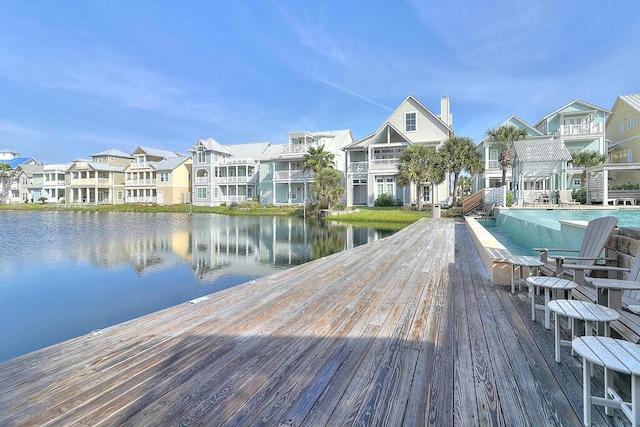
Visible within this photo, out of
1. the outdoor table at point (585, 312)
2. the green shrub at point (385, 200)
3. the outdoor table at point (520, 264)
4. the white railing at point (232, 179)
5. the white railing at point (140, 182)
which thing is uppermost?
the white railing at point (140, 182)

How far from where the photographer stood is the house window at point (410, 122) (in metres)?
29.9

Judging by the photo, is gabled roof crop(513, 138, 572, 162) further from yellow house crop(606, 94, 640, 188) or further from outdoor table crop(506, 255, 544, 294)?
outdoor table crop(506, 255, 544, 294)

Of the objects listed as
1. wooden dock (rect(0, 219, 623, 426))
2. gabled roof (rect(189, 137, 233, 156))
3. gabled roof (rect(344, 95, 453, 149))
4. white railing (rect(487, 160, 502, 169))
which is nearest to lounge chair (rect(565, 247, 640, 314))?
wooden dock (rect(0, 219, 623, 426))

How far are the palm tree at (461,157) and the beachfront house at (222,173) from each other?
77.6 feet

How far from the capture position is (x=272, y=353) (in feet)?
9.22

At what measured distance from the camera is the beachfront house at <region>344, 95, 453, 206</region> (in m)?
28.6

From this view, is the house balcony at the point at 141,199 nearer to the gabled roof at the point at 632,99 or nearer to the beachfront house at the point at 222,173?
the beachfront house at the point at 222,173

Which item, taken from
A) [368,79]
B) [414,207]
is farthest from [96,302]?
[368,79]

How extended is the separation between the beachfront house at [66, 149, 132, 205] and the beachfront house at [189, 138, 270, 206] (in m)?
15.8

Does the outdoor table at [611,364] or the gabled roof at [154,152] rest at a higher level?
the gabled roof at [154,152]

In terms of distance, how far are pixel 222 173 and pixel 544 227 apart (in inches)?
1526

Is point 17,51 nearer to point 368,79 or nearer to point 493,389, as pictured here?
point 368,79

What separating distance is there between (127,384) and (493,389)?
2.57 m

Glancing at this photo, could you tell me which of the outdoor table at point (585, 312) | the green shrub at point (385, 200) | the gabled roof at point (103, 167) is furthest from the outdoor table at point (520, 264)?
the gabled roof at point (103, 167)
